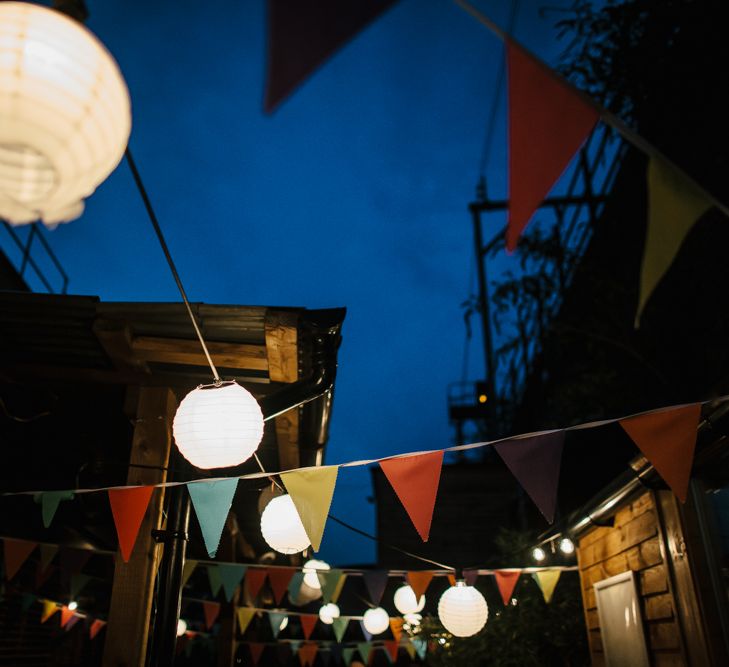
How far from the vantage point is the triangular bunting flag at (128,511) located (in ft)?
13.4

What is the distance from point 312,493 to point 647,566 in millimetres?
3058

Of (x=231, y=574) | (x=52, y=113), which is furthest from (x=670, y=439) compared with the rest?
(x=231, y=574)

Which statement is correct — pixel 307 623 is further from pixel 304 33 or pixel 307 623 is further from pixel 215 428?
pixel 304 33

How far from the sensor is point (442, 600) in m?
6.61

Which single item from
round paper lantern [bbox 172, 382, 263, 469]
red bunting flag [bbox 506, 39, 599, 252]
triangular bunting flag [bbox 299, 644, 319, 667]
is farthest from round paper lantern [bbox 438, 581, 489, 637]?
triangular bunting flag [bbox 299, 644, 319, 667]

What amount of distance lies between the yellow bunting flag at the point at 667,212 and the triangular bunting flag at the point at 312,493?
2763 mm

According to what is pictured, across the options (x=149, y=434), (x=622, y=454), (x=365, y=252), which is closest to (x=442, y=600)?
(x=622, y=454)

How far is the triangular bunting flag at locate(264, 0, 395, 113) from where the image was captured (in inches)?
58.1

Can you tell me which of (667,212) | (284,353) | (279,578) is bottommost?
(279,578)

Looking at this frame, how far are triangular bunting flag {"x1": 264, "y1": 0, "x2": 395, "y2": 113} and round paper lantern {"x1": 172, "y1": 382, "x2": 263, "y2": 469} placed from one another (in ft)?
7.58

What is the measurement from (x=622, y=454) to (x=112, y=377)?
5.43 metres

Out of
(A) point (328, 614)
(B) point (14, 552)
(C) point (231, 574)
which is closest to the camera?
(B) point (14, 552)

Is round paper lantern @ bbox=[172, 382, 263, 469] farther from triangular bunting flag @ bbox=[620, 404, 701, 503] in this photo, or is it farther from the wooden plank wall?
the wooden plank wall

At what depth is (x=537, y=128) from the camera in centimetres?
202
